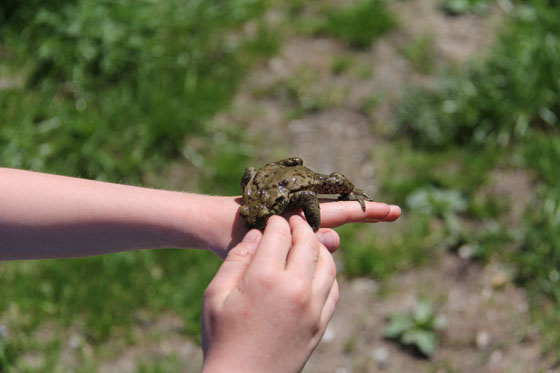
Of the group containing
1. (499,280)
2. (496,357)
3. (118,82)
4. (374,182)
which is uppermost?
(118,82)

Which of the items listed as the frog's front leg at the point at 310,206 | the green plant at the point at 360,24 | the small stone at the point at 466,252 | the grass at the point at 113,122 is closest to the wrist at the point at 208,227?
the frog's front leg at the point at 310,206

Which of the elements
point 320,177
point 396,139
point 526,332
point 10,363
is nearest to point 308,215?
point 320,177

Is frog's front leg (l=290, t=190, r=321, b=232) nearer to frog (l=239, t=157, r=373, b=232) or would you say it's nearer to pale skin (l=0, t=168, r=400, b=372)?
frog (l=239, t=157, r=373, b=232)

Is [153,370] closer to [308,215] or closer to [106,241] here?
[106,241]

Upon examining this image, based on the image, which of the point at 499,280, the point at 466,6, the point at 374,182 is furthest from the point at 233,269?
the point at 466,6

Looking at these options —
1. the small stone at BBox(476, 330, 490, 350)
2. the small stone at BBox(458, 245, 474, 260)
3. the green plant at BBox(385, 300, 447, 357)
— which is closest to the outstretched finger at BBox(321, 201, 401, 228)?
the green plant at BBox(385, 300, 447, 357)

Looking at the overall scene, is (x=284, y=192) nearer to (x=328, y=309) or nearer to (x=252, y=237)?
(x=252, y=237)

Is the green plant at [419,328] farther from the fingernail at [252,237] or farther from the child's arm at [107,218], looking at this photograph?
the fingernail at [252,237]

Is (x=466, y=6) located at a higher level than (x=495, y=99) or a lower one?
higher
